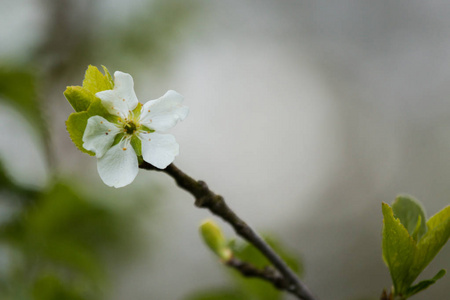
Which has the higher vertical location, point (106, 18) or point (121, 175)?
point (106, 18)

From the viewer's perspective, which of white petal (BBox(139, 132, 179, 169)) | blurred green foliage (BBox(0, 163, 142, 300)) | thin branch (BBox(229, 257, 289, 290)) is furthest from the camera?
blurred green foliage (BBox(0, 163, 142, 300))

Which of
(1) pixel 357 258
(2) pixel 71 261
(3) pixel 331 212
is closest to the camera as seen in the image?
(2) pixel 71 261

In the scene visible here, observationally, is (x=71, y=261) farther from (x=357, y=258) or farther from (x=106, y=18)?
(x=357, y=258)

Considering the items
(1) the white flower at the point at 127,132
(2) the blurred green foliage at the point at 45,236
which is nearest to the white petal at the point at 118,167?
(1) the white flower at the point at 127,132

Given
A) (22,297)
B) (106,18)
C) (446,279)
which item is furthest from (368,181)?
(22,297)

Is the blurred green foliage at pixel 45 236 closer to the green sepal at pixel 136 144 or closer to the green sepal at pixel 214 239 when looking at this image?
the green sepal at pixel 214 239

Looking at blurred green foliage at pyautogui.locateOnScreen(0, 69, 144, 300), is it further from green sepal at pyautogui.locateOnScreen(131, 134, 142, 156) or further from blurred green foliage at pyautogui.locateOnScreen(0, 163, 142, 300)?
green sepal at pyautogui.locateOnScreen(131, 134, 142, 156)

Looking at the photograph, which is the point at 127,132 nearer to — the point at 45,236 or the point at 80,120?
the point at 80,120

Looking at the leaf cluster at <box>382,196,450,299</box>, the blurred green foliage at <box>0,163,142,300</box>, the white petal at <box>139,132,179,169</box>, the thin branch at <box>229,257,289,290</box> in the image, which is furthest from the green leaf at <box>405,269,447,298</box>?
the blurred green foliage at <box>0,163,142,300</box>
